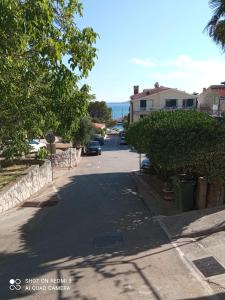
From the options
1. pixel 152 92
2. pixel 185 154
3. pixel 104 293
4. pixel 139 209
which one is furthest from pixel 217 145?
pixel 152 92

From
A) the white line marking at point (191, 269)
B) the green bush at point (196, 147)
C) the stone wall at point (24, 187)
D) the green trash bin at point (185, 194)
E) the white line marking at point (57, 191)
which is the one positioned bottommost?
the white line marking at point (57, 191)

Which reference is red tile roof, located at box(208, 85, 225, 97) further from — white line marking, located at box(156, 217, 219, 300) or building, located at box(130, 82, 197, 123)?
white line marking, located at box(156, 217, 219, 300)

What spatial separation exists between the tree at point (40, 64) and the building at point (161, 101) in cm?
5865

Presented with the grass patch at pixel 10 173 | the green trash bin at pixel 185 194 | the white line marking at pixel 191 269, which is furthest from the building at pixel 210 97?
the white line marking at pixel 191 269

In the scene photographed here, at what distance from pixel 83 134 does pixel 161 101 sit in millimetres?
25218

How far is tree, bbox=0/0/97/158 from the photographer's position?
9.11m

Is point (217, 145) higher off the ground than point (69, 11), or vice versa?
point (69, 11)

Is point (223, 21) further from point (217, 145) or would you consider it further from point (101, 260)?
point (101, 260)

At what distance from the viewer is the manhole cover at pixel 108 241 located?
38.2 ft

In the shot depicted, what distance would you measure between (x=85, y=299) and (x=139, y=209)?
8790 mm

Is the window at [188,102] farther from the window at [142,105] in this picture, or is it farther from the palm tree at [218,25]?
the palm tree at [218,25]

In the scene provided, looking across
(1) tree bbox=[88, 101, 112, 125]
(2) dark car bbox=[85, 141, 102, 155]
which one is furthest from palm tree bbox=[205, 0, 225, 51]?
(1) tree bbox=[88, 101, 112, 125]

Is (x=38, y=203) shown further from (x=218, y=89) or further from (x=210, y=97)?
(x=210, y=97)

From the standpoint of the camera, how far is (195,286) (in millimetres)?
8508
